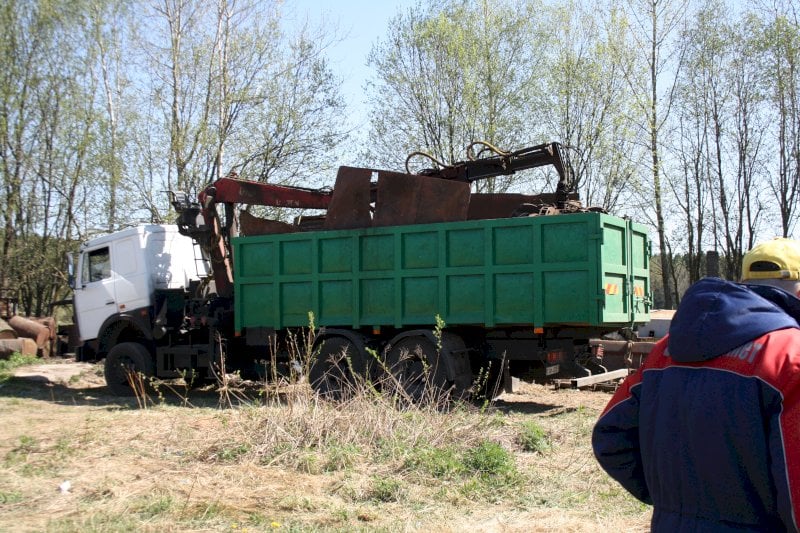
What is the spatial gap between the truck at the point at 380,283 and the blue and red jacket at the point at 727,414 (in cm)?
612

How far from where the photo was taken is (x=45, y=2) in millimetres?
23094

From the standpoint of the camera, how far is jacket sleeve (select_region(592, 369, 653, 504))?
7.34ft

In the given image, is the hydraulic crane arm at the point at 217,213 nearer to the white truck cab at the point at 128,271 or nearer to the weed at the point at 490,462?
the white truck cab at the point at 128,271

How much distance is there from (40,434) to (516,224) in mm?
6049

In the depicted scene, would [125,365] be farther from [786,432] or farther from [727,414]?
[786,432]

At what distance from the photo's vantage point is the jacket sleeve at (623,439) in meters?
2.24

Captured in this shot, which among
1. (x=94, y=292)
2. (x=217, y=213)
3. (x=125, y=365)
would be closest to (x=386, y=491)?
(x=217, y=213)

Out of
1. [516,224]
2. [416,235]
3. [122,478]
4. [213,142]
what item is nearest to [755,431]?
[122,478]

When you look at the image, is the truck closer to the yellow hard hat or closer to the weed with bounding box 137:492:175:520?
the weed with bounding box 137:492:175:520

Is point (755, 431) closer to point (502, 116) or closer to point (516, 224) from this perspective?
point (516, 224)

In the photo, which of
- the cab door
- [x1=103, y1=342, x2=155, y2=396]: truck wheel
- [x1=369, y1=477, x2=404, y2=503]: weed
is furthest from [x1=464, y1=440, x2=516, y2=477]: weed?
the cab door

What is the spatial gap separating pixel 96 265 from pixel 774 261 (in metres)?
12.4

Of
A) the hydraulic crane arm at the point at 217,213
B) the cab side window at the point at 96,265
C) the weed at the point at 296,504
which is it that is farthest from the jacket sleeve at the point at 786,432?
the cab side window at the point at 96,265

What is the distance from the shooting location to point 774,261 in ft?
7.71
